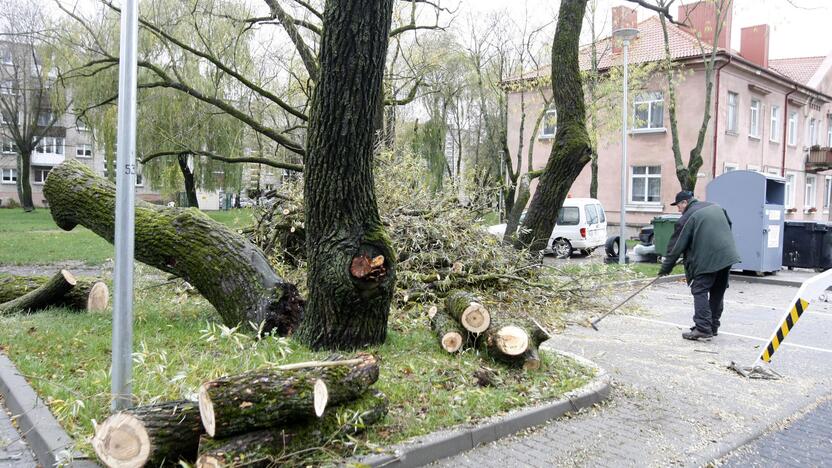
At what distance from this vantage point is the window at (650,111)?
26.7m

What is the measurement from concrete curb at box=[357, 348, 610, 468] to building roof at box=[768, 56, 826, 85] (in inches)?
1520

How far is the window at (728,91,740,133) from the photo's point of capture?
27.8m

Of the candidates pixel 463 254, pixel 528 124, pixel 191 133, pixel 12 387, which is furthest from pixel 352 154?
pixel 528 124

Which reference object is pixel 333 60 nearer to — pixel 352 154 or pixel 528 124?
pixel 352 154

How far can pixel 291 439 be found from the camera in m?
3.49

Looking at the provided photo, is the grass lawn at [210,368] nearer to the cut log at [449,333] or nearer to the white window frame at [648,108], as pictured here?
the cut log at [449,333]

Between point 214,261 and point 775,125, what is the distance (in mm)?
33464

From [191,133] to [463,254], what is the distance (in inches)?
412

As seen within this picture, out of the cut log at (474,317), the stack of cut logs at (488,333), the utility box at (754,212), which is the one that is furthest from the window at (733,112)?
the cut log at (474,317)

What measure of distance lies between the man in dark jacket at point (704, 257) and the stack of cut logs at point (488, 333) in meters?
2.92

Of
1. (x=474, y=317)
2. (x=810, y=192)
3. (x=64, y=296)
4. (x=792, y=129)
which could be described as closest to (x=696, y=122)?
(x=792, y=129)

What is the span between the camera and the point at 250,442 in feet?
10.8

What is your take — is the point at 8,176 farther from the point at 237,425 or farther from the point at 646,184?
the point at 237,425

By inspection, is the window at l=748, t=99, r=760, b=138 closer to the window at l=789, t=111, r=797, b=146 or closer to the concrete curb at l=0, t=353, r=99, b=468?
the window at l=789, t=111, r=797, b=146
